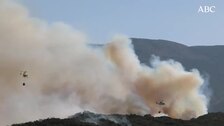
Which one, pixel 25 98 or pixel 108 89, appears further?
pixel 108 89

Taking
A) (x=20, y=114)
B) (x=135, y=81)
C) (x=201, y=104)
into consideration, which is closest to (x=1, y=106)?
(x=20, y=114)

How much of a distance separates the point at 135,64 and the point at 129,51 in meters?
3.23

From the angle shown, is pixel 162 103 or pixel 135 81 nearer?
pixel 162 103

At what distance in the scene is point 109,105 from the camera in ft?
310

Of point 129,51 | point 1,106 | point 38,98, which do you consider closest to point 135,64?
point 129,51

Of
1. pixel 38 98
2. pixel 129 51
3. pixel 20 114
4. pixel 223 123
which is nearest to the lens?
pixel 223 123

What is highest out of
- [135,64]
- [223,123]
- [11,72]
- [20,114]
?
[135,64]

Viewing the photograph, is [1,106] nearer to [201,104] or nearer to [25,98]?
[25,98]

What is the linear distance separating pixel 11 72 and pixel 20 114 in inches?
275

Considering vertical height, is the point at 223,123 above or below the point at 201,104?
below

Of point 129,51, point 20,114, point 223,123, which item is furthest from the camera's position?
point 129,51

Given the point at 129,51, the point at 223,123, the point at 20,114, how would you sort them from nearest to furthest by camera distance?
the point at 223,123 → the point at 20,114 → the point at 129,51

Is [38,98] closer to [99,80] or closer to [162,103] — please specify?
[99,80]

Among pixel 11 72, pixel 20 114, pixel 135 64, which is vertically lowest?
pixel 20 114
